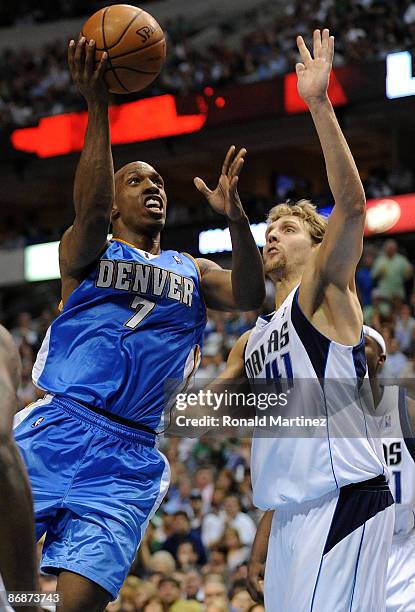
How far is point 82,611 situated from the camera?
3.54m

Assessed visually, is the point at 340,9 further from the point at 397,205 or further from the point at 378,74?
the point at 397,205

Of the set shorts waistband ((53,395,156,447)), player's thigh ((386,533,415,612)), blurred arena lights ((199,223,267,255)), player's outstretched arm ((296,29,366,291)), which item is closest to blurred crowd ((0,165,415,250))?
blurred arena lights ((199,223,267,255))

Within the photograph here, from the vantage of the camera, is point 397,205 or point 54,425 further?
point 397,205

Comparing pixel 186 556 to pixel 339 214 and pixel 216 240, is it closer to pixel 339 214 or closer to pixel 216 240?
pixel 339 214

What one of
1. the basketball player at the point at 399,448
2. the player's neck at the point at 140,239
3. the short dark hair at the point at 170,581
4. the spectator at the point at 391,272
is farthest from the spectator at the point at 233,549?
the spectator at the point at 391,272

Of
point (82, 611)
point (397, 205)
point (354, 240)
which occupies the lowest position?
point (82, 611)

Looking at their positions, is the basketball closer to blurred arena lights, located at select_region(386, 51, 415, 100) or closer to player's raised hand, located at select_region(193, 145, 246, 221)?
player's raised hand, located at select_region(193, 145, 246, 221)

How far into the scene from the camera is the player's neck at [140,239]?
4355mm

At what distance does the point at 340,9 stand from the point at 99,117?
1354cm

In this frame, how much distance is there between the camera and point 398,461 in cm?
516

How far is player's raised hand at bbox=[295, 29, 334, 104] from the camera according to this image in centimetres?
371

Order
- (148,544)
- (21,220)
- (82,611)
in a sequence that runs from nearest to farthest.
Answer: (82,611) < (148,544) < (21,220)

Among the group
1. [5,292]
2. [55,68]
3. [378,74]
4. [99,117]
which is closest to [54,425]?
[99,117]

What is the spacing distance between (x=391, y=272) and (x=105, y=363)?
28.5 ft
